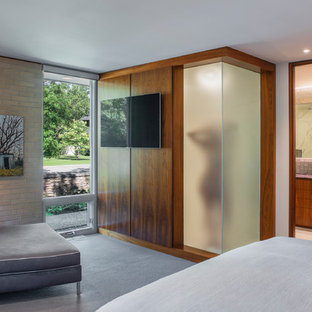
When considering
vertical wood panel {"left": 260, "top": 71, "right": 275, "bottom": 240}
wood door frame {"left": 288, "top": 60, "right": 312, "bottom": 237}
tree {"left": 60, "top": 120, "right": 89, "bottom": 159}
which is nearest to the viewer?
wood door frame {"left": 288, "top": 60, "right": 312, "bottom": 237}

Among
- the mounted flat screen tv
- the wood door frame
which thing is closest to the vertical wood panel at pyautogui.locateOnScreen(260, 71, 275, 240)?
the wood door frame

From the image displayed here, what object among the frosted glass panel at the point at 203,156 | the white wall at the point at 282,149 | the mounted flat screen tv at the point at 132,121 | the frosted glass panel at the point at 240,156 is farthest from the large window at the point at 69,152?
the white wall at the point at 282,149

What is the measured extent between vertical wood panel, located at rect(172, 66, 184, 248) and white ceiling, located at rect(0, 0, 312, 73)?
400 mm

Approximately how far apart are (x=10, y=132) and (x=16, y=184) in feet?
2.36

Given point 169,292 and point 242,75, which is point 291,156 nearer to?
point 242,75

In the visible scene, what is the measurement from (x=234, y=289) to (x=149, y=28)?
2.57 meters

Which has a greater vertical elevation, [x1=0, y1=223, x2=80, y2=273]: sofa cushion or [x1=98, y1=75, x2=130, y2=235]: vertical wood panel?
[x1=98, y1=75, x2=130, y2=235]: vertical wood panel

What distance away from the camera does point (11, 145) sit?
458 centimetres

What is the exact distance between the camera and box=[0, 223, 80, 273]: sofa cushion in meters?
2.99

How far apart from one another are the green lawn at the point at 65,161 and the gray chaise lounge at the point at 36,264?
190 cm

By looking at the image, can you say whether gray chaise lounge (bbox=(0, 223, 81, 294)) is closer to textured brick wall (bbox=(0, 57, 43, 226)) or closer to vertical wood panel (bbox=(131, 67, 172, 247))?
textured brick wall (bbox=(0, 57, 43, 226))

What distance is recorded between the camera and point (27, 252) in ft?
10.2

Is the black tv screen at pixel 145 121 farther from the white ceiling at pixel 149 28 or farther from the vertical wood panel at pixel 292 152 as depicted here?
the vertical wood panel at pixel 292 152

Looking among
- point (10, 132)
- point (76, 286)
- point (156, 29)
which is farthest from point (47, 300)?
point (156, 29)
